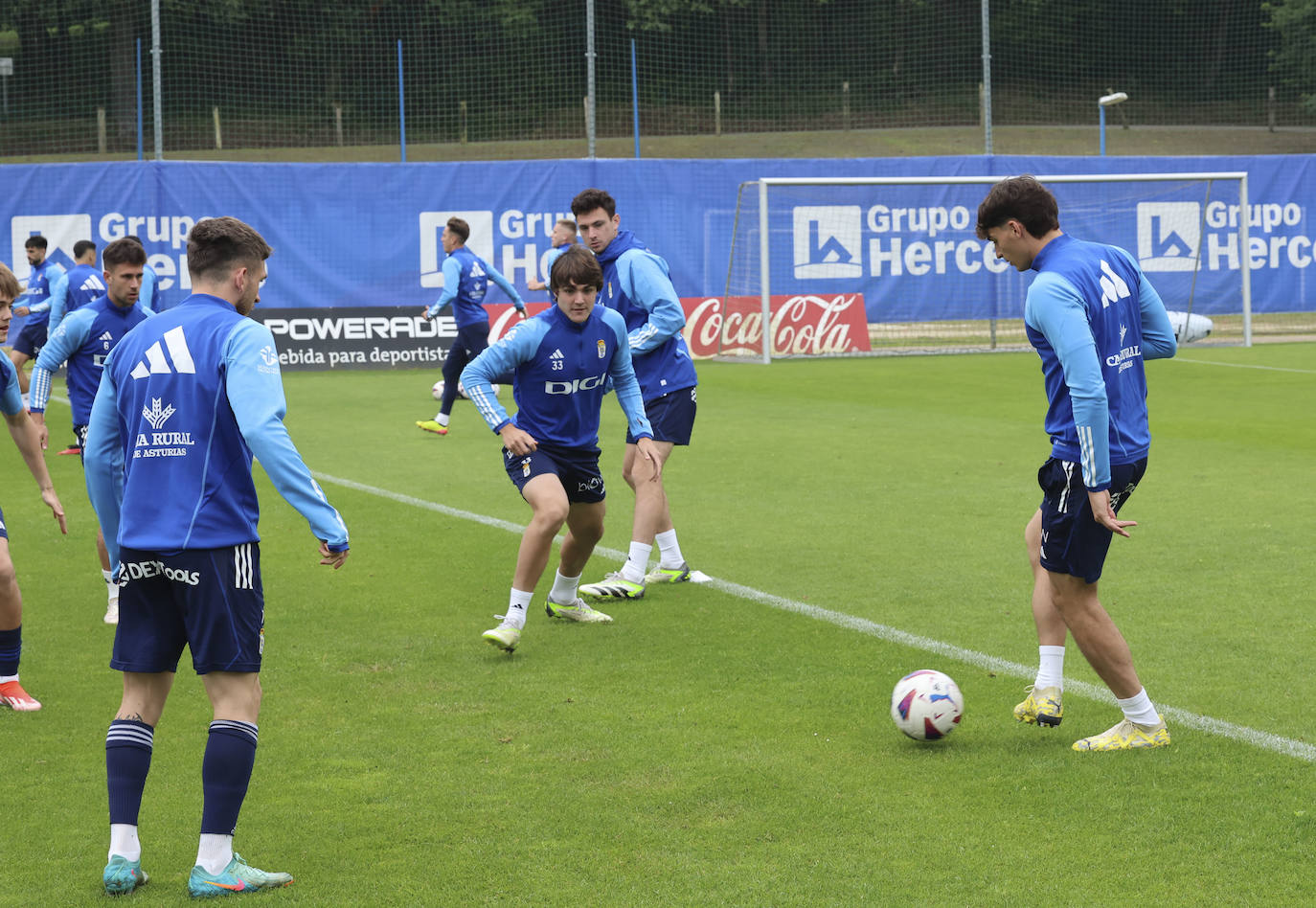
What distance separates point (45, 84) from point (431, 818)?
27.1 m

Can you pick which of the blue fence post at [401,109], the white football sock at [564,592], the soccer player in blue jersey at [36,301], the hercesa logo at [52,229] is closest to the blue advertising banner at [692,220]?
the hercesa logo at [52,229]

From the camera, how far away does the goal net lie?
79.1ft

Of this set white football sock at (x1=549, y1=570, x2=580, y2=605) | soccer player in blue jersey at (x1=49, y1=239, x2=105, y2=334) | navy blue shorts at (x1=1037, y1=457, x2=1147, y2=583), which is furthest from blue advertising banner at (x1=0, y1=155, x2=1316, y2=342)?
navy blue shorts at (x1=1037, y1=457, x2=1147, y2=583)

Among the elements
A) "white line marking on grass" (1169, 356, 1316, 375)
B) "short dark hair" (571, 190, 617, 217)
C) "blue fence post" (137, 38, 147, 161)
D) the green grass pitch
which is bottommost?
the green grass pitch

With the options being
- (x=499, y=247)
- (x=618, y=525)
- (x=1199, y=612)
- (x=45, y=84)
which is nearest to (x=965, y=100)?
(x=499, y=247)

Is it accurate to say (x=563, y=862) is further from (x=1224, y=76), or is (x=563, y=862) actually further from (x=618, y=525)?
(x=1224, y=76)

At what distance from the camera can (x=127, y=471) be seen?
3986mm

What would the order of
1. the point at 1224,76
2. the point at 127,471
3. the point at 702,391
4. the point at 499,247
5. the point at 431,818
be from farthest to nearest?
the point at 1224,76
the point at 499,247
the point at 702,391
the point at 431,818
the point at 127,471

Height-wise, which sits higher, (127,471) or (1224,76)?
(1224,76)

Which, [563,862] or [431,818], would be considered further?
[431,818]

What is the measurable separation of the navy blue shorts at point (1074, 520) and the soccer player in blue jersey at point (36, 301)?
1416cm

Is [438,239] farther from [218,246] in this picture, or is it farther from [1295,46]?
[1295,46]

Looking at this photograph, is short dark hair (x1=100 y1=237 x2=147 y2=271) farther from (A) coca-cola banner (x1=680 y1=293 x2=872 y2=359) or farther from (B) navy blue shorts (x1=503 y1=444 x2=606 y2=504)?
(A) coca-cola banner (x1=680 y1=293 x2=872 y2=359)

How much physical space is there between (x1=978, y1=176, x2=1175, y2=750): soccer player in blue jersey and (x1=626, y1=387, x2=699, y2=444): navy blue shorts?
342 centimetres
